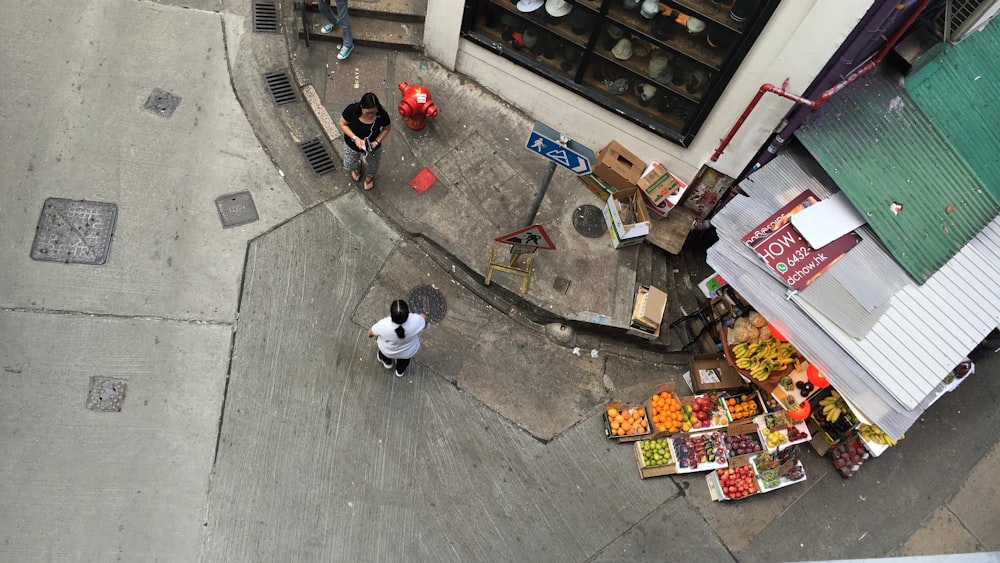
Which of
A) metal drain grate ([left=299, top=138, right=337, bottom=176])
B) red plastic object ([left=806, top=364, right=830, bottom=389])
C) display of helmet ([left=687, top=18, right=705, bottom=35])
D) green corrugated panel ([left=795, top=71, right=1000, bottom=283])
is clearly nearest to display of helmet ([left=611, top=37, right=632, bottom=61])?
display of helmet ([left=687, top=18, right=705, bottom=35])

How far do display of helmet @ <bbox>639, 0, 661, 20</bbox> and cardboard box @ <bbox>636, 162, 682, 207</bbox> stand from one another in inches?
77.2

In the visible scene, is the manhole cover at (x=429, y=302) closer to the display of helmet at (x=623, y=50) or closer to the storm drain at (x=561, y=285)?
the storm drain at (x=561, y=285)

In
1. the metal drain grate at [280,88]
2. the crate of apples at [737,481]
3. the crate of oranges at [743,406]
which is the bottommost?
the crate of apples at [737,481]

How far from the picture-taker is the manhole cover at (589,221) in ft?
28.4

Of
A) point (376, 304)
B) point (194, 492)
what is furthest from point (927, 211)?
point (194, 492)

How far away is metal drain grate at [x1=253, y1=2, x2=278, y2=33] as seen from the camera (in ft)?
30.0

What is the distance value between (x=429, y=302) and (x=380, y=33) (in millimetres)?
4123

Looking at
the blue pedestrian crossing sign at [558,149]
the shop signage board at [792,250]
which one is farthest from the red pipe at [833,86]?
the blue pedestrian crossing sign at [558,149]

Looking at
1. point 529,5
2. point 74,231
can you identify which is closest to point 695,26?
point 529,5

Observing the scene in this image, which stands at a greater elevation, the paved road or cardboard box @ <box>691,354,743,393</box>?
cardboard box @ <box>691,354,743,393</box>

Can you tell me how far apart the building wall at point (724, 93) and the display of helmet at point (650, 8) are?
1.15 m

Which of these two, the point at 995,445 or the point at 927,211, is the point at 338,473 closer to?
the point at 927,211

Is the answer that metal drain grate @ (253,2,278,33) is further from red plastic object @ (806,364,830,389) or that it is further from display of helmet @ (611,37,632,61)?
red plastic object @ (806,364,830,389)

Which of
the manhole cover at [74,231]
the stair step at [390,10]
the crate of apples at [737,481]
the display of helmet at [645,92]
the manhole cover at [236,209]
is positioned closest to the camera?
the manhole cover at [74,231]
